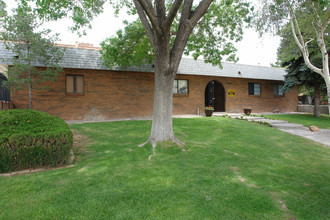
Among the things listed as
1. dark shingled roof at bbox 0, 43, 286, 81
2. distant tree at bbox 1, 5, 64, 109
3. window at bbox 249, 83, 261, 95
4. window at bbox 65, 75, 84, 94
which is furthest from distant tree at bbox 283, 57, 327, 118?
distant tree at bbox 1, 5, 64, 109

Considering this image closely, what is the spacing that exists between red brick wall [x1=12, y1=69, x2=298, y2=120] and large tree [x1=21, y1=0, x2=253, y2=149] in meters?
1.91

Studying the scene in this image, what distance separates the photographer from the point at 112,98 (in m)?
14.3

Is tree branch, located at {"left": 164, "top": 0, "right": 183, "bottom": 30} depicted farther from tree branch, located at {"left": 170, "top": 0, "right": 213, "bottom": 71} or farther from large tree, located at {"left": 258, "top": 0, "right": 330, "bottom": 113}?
large tree, located at {"left": 258, "top": 0, "right": 330, "bottom": 113}

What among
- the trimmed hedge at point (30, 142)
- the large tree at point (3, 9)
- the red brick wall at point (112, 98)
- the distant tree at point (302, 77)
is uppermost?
the large tree at point (3, 9)

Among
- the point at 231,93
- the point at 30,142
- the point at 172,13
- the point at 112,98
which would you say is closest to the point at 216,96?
the point at 231,93

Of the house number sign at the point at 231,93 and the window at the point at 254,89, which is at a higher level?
the window at the point at 254,89

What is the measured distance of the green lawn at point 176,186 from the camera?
292 centimetres

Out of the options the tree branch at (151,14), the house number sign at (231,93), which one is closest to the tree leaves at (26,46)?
the tree branch at (151,14)

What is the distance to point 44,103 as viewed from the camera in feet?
41.2

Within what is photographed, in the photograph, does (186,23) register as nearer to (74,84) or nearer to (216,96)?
(74,84)

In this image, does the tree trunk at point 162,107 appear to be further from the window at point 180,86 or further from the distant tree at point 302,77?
the distant tree at point 302,77

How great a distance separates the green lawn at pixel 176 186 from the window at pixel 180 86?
1028 centimetres

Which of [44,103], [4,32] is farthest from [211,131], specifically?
[4,32]

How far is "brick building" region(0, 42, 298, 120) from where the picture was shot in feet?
42.5
